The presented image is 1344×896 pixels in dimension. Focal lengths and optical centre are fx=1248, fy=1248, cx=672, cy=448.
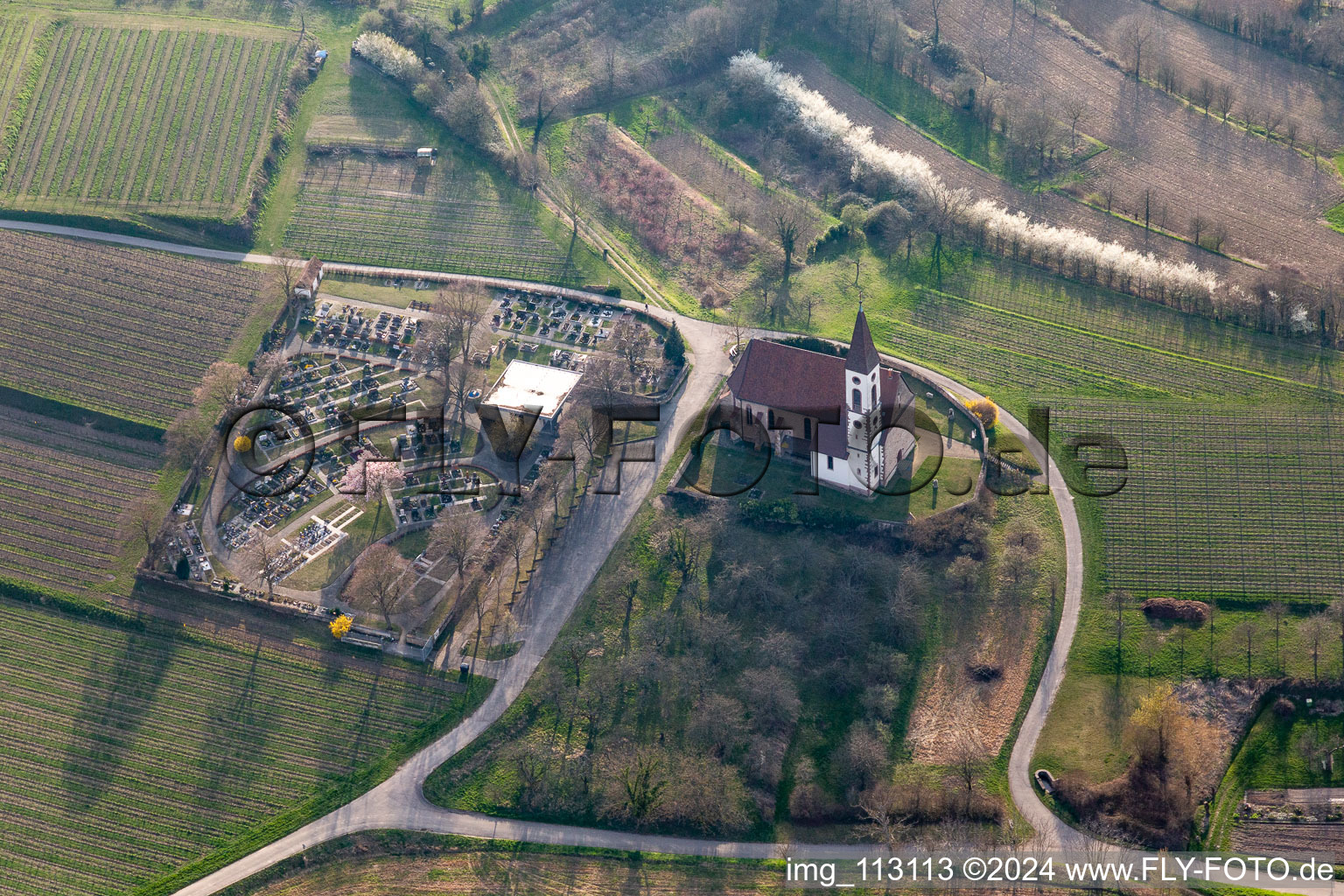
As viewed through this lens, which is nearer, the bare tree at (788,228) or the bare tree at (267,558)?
the bare tree at (267,558)

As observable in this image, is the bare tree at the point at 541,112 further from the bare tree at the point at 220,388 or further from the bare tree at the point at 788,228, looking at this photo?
the bare tree at the point at 220,388

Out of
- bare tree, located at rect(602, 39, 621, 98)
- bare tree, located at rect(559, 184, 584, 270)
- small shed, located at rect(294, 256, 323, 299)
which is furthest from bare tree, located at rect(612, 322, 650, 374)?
bare tree, located at rect(602, 39, 621, 98)

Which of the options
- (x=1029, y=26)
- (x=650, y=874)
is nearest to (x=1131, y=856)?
(x=650, y=874)

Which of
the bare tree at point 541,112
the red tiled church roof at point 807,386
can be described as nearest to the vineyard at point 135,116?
the bare tree at point 541,112

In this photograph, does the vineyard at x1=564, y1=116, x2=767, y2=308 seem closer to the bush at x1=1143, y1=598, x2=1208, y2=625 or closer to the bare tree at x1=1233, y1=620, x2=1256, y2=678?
the bush at x1=1143, y1=598, x2=1208, y2=625

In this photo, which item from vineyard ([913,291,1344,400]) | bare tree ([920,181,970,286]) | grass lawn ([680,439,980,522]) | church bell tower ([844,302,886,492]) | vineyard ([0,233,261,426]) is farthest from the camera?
bare tree ([920,181,970,286])
